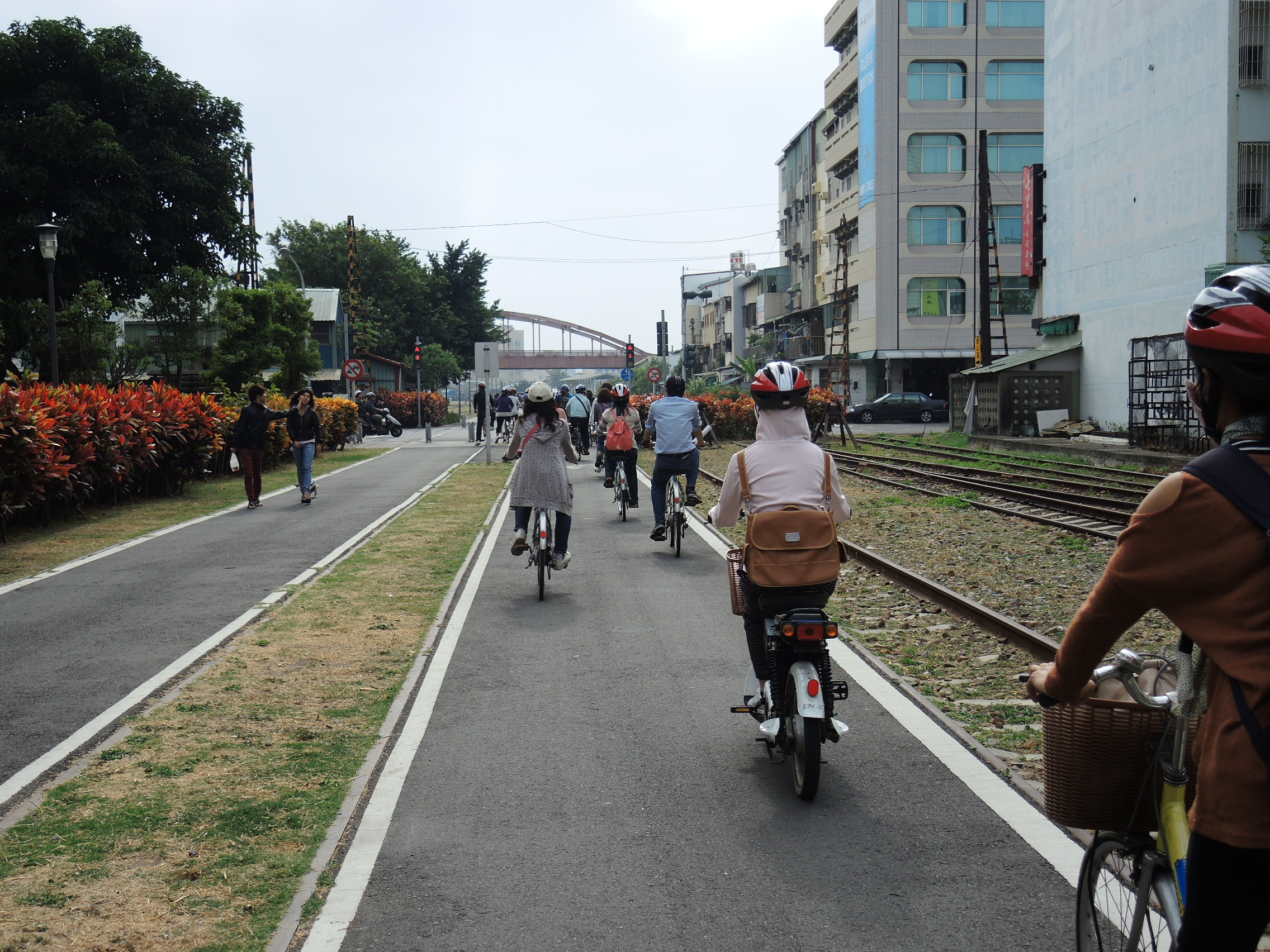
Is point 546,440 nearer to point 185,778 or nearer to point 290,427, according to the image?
point 185,778

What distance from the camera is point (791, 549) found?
202 inches

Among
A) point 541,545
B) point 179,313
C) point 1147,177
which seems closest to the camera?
point 541,545

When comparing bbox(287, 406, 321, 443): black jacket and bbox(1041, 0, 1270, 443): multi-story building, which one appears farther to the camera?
bbox(1041, 0, 1270, 443): multi-story building

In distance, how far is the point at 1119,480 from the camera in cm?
2034

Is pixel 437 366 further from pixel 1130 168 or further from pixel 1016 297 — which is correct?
pixel 1130 168

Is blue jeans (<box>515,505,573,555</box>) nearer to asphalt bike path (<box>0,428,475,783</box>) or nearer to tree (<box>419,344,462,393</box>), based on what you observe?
asphalt bike path (<box>0,428,475,783</box>)

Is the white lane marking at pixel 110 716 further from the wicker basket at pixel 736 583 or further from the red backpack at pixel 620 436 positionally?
the red backpack at pixel 620 436

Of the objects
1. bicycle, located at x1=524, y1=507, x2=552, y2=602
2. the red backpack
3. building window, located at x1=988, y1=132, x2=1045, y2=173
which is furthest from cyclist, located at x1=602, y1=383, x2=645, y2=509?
building window, located at x1=988, y1=132, x2=1045, y2=173

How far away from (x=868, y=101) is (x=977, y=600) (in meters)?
55.0

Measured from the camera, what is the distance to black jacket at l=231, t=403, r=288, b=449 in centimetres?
1873

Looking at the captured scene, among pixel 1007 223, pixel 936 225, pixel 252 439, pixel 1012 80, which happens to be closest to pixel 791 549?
pixel 252 439

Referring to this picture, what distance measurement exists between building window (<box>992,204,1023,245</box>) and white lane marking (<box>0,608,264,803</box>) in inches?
2219

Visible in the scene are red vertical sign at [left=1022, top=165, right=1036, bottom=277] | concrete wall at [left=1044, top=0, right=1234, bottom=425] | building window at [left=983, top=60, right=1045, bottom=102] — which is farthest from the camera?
building window at [left=983, top=60, right=1045, bottom=102]

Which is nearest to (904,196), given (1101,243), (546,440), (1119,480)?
(1101,243)
